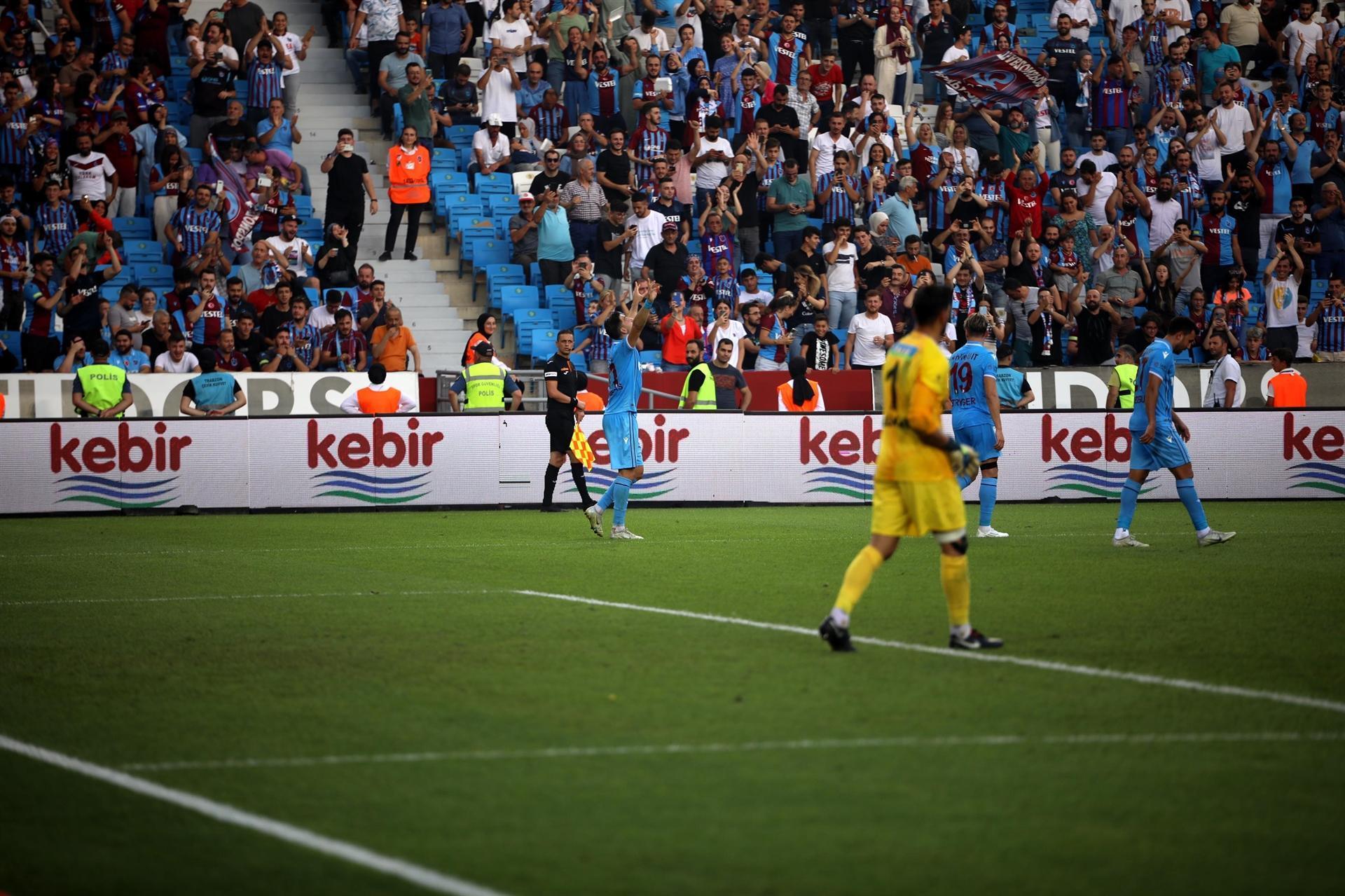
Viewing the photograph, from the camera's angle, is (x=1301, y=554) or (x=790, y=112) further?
(x=790, y=112)

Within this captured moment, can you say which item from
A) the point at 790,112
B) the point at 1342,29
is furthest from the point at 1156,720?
the point at 1342,29

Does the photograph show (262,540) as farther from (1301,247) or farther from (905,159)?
(1301,247)

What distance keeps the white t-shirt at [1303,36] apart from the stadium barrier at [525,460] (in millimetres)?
11050

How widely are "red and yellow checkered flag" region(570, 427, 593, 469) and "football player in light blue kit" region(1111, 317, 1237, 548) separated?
6.66 metres

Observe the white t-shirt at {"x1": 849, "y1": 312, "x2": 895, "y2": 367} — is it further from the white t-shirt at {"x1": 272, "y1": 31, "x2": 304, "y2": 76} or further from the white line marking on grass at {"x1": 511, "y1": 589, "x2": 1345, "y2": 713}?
the white line marking on grass at {"x1": 511, "y1": 589, "x2": 1345, "y2": 713}

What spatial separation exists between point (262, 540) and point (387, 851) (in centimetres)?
1215

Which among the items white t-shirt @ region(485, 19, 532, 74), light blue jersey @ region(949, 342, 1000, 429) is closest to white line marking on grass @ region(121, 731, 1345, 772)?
light blue jersey @ region(949, 342, 1000, 429)

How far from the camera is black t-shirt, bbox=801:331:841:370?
954 inches

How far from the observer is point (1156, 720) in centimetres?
704

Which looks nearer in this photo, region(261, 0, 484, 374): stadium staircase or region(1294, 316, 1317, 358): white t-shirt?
region(261, 0, 484, 374): stadium staircase

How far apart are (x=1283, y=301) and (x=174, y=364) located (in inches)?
685

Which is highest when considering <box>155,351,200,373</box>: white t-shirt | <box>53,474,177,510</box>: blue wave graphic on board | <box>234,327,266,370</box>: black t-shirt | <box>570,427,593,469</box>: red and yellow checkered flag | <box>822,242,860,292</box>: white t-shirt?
<box>822,242,860,292</box>: white t-shirt

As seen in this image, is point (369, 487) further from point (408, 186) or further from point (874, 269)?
point (874, 269)

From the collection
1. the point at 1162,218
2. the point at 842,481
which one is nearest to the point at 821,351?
the point at 842,481
